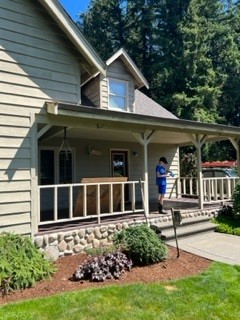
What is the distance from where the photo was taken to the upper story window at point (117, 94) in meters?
10.9

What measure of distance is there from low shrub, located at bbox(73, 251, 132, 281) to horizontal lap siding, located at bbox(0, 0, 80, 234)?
1.77m

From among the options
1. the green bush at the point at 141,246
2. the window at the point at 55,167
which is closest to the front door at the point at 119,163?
the window at the point at 55,167

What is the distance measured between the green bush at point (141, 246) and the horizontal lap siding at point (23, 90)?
2.12m

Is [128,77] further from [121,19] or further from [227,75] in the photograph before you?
[121,19]

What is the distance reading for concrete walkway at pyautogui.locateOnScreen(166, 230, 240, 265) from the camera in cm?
675

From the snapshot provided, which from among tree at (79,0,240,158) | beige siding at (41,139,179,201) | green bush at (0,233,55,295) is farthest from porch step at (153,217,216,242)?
tree at (79,0,240,158)

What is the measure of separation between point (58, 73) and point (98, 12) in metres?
25.9

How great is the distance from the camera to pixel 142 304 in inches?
A: 178

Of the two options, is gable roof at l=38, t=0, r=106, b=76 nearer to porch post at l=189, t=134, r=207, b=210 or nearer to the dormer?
the dormer

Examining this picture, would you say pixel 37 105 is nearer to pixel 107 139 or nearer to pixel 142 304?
pixel 142 304

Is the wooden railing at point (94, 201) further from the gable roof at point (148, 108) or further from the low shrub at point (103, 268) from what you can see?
the gable roof at point (148, 108)

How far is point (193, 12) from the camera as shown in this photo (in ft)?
87.5

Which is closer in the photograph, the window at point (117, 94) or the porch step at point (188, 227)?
the porch step at point (188, 227)

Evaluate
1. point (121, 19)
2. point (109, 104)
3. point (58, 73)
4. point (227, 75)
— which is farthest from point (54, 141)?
point (121, 19)
